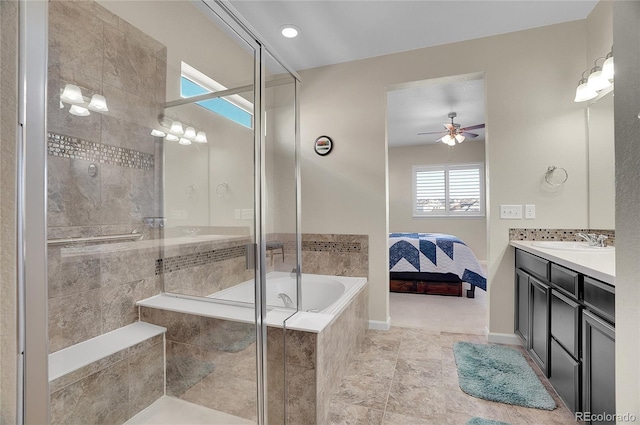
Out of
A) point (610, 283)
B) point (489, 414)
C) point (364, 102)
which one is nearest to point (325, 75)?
point (364, 102)

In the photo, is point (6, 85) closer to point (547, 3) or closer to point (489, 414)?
point (489, 414)

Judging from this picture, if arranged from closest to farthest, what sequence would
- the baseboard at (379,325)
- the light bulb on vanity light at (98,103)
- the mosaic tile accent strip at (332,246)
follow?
the light bulb on vanity light at (98,103)
the baseboard at (379,325)
the mosaic tile accent strip at (332,246)

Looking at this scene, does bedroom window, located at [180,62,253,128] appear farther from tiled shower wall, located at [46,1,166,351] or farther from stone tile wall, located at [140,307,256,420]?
stone tile wall, located at [140,307,256,420]

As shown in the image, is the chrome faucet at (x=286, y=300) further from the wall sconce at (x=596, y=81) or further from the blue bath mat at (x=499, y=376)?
the wall sconce at (x=596, y=81)

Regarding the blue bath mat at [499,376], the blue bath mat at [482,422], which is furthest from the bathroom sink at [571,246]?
the blue bath mat at [482,422]

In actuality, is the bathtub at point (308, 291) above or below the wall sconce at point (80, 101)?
below

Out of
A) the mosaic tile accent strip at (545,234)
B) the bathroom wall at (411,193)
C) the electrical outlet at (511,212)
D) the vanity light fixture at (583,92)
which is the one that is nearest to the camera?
the vanity light fixture at (583,92)

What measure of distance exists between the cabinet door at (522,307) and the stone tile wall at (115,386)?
258 cm

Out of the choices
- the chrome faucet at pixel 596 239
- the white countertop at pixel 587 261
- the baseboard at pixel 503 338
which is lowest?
the baseboard at pixel 503 338

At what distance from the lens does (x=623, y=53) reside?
0.52 meters

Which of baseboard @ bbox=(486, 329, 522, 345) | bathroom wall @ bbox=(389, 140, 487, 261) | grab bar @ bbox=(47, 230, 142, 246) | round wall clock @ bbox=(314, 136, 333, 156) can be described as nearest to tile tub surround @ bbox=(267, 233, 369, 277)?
round wall clock @ bbox=(314, 136, 333, 156)

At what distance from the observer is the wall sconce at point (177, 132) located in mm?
1860

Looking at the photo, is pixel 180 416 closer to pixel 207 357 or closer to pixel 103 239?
pixel 207 357

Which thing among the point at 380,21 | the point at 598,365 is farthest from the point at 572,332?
the point at 380,21
